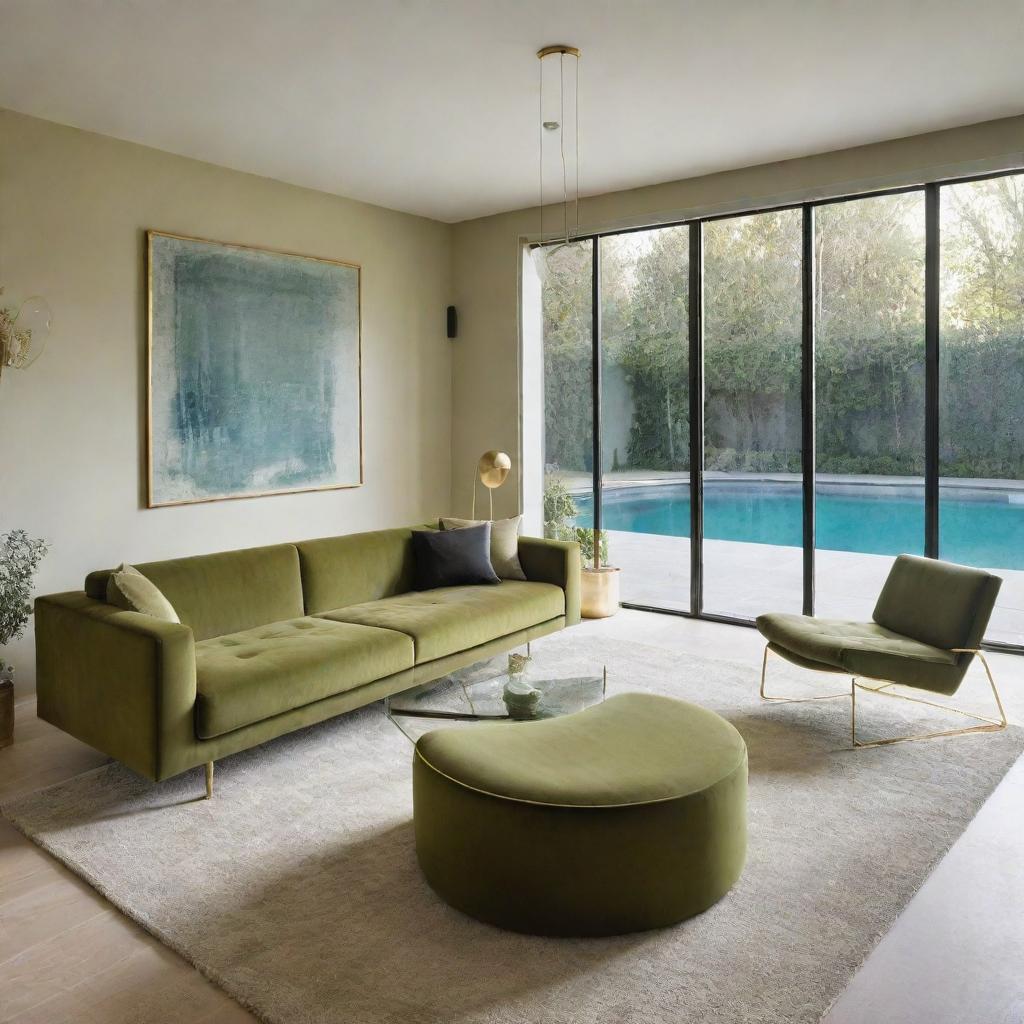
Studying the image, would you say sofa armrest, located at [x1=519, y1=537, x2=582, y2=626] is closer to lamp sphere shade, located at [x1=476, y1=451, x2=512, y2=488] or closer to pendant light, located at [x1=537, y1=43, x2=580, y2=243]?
lamp sphere shade, located at [x1=476, y1=451, x2=512, y2=488]

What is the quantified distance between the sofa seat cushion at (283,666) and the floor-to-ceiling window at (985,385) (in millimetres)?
3221

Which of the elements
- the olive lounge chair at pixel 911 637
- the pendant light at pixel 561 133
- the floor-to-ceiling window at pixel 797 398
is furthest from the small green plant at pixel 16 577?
the olive lounge chair at pixel 911 637

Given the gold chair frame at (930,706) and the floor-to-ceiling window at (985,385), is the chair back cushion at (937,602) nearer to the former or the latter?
the gold chair frame at (930,706)

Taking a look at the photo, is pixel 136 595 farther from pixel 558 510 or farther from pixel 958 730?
pixel 558 510

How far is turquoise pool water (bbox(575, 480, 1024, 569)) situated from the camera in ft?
16.0

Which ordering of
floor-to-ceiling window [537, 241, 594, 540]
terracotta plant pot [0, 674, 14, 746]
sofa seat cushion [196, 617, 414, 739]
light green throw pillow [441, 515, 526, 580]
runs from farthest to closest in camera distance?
floor-to-ceiling window [537, 241, 594, 540] < light green throw pillow [441, 515, 526, 580] < terracotta plant pot [0, 674, 14, 746] < sofa seat cushion [196, 617, 414, 739]

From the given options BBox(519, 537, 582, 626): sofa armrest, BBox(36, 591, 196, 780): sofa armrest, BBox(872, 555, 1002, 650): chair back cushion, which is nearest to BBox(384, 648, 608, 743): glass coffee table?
BBox(36, 591, 196, 780): sofa armrest

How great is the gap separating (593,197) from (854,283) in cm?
188

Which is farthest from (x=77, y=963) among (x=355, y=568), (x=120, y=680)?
(x=355, y=568)

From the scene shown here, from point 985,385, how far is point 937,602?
1.57m

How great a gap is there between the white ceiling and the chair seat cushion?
245 cm

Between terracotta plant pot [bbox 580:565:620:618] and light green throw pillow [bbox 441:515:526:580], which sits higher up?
light green throw pillow [bbox 441:515:526:580]

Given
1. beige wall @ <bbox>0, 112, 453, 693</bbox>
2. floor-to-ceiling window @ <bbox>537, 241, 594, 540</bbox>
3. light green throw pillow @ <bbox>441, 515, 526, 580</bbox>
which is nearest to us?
beige wall @ <bbox>0, 112, 453, 693</bbox>

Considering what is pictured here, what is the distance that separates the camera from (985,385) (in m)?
4.80
